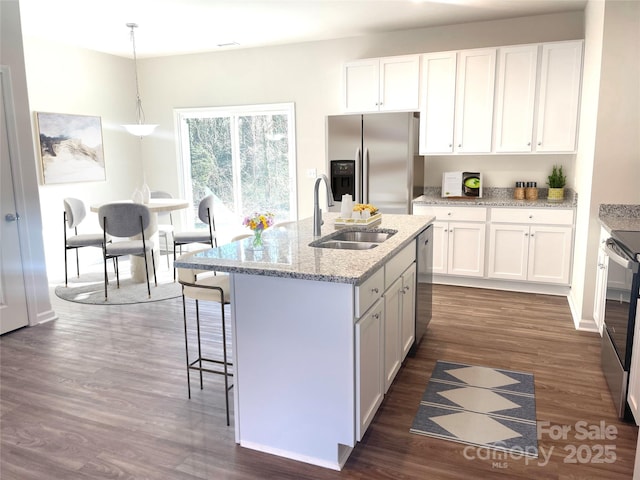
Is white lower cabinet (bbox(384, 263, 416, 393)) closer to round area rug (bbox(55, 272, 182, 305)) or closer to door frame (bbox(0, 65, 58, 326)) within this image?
round area rug (bbox(55, 272, 182, 305))

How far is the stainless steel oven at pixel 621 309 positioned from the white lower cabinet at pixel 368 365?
1.25 meters

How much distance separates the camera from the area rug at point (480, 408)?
2.41 metres

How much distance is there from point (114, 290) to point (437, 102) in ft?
12.9

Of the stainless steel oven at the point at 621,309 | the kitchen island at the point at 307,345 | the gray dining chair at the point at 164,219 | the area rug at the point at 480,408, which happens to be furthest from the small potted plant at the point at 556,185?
the gray dining chair at the point at 164,219

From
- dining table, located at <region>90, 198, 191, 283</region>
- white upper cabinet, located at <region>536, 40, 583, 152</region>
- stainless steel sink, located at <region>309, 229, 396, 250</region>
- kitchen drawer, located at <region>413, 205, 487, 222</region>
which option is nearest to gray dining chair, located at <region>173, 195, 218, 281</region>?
dining table, located at <region>90, 198, 191, 283</region>

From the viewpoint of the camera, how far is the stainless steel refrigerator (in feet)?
16.2

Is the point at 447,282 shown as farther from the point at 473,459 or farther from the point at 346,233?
the point at 473,459

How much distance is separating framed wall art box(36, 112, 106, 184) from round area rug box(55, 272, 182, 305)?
4.30ft

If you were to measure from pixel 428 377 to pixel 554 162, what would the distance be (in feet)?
10.3

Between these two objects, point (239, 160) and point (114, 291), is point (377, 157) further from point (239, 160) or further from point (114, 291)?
point (114, 291)

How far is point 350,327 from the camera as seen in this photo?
2078 millimetres

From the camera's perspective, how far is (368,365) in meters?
2.28

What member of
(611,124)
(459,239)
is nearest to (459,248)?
(459,239)

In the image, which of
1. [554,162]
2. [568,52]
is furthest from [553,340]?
[568,52]
